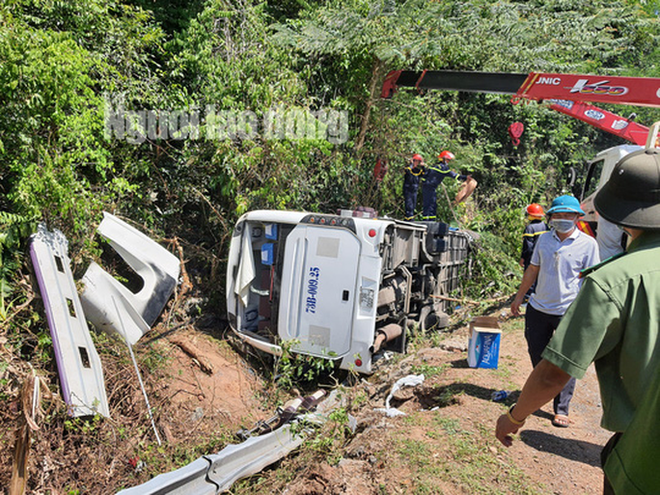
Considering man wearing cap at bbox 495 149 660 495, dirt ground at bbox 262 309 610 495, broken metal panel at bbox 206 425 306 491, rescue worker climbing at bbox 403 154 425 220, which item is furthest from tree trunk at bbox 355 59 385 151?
man wearing cap at bbox 495 149 660 495

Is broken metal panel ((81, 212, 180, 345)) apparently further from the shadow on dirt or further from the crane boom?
the crane boom

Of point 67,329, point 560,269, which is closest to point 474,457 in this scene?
point 560,269

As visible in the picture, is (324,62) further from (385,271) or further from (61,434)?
(61,434)

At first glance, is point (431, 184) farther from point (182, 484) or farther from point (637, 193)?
point (637, 193)

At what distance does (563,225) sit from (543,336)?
941 millimetres

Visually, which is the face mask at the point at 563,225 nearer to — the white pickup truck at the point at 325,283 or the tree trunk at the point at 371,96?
the white pickup truck at the point at 325,283

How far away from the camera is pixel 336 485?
333 centimetres

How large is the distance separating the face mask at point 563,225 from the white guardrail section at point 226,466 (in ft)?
8.45

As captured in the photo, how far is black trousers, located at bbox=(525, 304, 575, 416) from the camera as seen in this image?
4004 millimetres

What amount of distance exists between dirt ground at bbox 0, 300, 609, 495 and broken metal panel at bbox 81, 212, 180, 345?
15.3 inches

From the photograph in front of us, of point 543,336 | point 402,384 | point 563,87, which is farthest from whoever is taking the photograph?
point 563,87

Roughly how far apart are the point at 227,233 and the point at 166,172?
128 centimetres

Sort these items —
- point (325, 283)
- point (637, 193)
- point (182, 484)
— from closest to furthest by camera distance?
point (637, 193) → point (182, 484) → point (325, 283)

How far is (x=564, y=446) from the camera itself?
363 centimetres
